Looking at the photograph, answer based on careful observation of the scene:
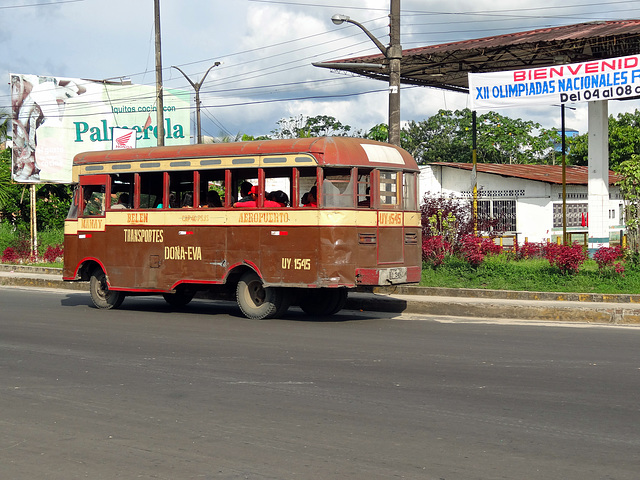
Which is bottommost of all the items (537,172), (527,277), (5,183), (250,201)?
(527,277)

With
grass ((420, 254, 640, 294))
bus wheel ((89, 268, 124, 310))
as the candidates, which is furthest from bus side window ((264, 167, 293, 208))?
grass ((420, 254, 640, 294))

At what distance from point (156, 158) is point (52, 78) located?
18.8 m

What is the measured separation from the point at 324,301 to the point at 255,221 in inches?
82.6

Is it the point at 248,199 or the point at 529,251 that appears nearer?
the point at 248,199

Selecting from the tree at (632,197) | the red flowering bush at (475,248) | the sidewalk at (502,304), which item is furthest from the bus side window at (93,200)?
the tree at (632,197)

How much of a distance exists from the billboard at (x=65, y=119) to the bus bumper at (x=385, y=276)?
20.4m

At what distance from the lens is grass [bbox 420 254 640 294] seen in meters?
15.1

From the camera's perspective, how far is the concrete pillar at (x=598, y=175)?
19172mm

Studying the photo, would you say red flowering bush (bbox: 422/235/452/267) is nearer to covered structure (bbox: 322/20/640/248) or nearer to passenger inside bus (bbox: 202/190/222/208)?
covered structure (bbox: 322/20/640/248)

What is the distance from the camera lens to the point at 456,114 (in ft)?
210

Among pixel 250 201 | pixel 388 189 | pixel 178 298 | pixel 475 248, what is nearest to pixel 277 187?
pixel 250 201

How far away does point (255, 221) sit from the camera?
44.3 feet

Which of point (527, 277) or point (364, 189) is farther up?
point (364, 189)

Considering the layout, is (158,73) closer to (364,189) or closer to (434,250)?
(434,250)
